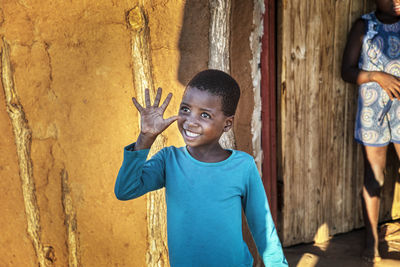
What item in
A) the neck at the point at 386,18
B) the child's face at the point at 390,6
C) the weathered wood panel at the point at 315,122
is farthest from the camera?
the weathered wood panel at the point at 315,122

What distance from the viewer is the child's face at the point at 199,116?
4.68 ft

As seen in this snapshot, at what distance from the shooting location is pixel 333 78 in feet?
10.3

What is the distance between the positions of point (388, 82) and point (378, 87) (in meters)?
0.09

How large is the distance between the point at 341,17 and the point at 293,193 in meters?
1.51

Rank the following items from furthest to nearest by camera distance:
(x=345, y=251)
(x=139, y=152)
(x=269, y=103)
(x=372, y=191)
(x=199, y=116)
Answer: (x=345, y=251), (x=372, y=191), (x=269, y=103), (x=199, y=116), (x=139, y=152)

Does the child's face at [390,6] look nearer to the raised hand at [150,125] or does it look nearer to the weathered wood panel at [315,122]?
the weathered wood panel at [315,122]

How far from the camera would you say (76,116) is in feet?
6.59

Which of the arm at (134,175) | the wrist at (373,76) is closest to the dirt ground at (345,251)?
the wrist at (373,76)

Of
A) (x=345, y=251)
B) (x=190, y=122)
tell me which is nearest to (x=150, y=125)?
(x=190, y=122)

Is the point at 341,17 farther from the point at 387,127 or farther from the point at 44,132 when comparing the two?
the point at 44,132

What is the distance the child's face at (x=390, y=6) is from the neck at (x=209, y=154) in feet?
6.54

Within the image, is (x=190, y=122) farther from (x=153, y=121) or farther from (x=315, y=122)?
(x=315, y=122)

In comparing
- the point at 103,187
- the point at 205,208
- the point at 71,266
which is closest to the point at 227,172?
the point at 205,208

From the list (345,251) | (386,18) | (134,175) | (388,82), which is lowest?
(345,251)
